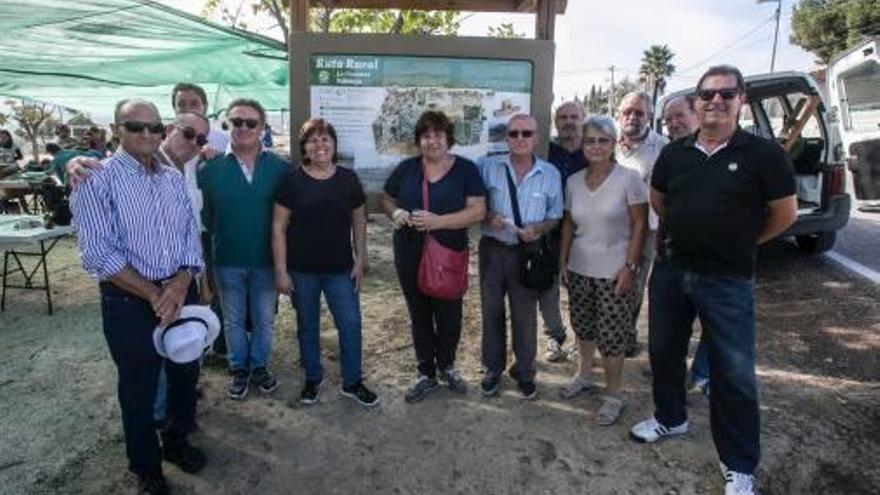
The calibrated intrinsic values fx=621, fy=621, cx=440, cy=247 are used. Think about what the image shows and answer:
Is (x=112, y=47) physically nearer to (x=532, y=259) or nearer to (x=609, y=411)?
(x=532, y=259)

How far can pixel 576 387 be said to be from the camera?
4012 millimetres

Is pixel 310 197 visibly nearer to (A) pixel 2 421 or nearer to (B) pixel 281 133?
(A) pixel 2 421

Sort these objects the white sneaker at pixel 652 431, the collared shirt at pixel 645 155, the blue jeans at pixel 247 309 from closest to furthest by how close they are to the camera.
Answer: the white sneaker at pixel 652 431
the blue jeans at pixel 247 309
the collared shirt at pixel 645 155

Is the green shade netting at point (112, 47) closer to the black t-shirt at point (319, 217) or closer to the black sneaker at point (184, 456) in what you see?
the black t-shirt at point (319, 217)

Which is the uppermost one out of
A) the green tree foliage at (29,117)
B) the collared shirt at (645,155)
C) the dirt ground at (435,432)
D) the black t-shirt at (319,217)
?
the green tree foliage at (29,117)

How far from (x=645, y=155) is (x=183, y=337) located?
298 centimetres

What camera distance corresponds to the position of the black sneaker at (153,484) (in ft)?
9.66

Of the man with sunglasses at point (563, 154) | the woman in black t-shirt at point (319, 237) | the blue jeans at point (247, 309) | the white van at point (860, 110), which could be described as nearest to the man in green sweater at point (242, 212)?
the blue jeans at point (247, 309)

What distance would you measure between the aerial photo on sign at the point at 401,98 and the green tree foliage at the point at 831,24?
32.9m

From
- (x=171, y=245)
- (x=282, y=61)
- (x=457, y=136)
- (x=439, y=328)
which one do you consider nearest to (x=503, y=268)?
(x=439, y=328)

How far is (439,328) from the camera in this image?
155 inches

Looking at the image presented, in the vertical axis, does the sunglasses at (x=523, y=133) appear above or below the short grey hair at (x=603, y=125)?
below

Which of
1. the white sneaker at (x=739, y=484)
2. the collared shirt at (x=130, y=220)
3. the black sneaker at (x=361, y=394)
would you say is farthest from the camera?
the black sneaker at (x=361, y=394)

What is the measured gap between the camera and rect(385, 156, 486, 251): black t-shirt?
11.8ft
